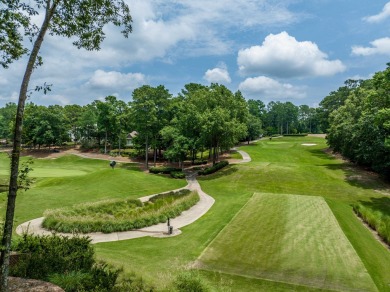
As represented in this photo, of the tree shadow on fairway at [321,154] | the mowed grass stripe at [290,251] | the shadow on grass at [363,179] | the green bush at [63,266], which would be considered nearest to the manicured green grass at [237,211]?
the shadow on grass at [363,179]

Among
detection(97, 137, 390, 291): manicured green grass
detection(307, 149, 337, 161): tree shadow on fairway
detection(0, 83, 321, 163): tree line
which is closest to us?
detection(97, 137, 390, 291): manicured green grass

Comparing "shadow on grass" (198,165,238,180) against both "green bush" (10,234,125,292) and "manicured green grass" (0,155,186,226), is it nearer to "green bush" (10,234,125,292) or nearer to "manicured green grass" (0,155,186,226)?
"manicured green grass" (0,155,186,226)

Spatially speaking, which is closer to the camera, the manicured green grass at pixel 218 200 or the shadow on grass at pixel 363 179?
the manicured green grass at pixel 218 200

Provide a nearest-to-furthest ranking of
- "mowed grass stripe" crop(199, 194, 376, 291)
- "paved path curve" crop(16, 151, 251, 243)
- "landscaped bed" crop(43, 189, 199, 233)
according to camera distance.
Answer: "mowed grass stripe" crop(199, 194, 376, 291), "paved path curve" crop(16, 151, 251, 243), "landscaped bed" crop(43, 189, 199, 233)

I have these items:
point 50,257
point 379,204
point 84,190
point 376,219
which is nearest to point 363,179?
point 379,204

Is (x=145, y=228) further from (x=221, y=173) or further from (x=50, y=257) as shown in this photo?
(x=221, y=173)

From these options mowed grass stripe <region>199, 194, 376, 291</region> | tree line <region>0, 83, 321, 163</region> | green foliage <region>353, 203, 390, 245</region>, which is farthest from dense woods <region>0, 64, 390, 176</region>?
mowed grass stripe <region>199, 194, 376, 291</region>

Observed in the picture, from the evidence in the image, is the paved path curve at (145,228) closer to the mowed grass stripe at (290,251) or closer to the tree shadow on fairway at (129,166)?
the mowed grass stripe at (290,251)
